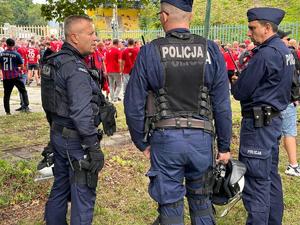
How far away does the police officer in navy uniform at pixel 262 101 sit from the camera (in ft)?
12.4

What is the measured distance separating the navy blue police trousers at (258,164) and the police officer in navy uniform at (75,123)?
1361 mm

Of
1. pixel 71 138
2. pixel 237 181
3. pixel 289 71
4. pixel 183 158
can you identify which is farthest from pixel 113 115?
pixel 289 71

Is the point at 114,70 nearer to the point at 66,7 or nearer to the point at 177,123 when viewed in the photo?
the point at 66,7

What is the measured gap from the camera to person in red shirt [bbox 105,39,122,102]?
13461 millimetres

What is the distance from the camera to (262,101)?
3.83 m

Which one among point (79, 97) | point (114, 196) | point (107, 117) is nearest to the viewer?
point (79, 97)

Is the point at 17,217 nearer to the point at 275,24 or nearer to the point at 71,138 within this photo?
the point at 71,138

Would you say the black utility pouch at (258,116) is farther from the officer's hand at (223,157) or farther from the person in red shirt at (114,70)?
the person in red shirt at (114,70)

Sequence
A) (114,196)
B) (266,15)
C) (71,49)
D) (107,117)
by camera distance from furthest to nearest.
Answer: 1. (114,196)
2. (266,15)
3. (107,117)
4. (71,49)

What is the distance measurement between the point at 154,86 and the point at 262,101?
120 cm

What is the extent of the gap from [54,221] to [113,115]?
1.08 metres

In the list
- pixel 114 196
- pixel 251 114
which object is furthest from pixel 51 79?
pixel 114 196

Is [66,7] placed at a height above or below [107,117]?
above

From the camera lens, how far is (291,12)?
3039 cm
